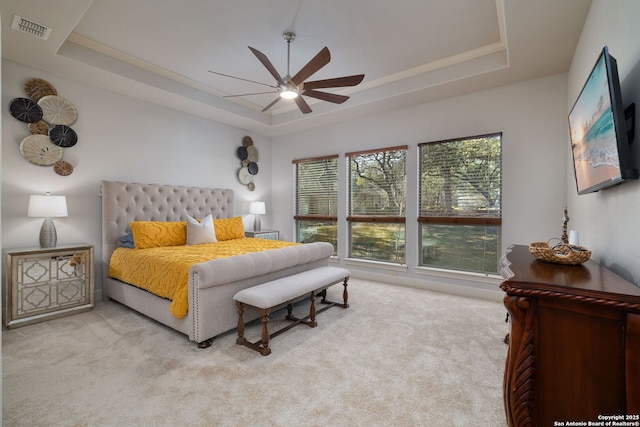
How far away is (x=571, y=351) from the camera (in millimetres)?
1211

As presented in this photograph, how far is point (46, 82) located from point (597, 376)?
5.30m

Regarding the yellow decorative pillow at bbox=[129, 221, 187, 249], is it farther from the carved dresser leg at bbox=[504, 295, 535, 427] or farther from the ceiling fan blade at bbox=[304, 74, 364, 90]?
the carved dresser leg at bbox=[504, 295, 535, 427]

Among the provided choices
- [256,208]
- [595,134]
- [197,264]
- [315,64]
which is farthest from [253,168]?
[595,134]

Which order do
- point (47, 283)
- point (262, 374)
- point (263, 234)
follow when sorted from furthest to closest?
point (263, 234), point (47, 283), point (262, 374)

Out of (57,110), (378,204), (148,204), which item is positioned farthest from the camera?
(378,204)

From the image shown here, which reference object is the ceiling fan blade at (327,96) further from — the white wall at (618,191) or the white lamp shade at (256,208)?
the white lamp shade at (256,208)

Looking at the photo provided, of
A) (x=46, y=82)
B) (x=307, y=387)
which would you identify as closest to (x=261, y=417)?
(x=307, y=387)

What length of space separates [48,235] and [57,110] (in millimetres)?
1484

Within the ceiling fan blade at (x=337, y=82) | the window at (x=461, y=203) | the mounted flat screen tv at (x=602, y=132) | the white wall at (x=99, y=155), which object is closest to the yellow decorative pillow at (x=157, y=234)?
the white wall at (x=99, y=155)

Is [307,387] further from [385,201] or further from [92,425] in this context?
[385,201]

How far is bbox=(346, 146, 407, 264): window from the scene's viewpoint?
15.3 feet

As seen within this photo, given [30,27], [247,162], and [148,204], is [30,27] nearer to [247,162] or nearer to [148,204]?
[148,204]

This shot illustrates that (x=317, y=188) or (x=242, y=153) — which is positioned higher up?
(x=242, y=153)

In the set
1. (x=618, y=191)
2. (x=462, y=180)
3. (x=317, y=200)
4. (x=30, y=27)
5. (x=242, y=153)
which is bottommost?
(x=618, y=191)
